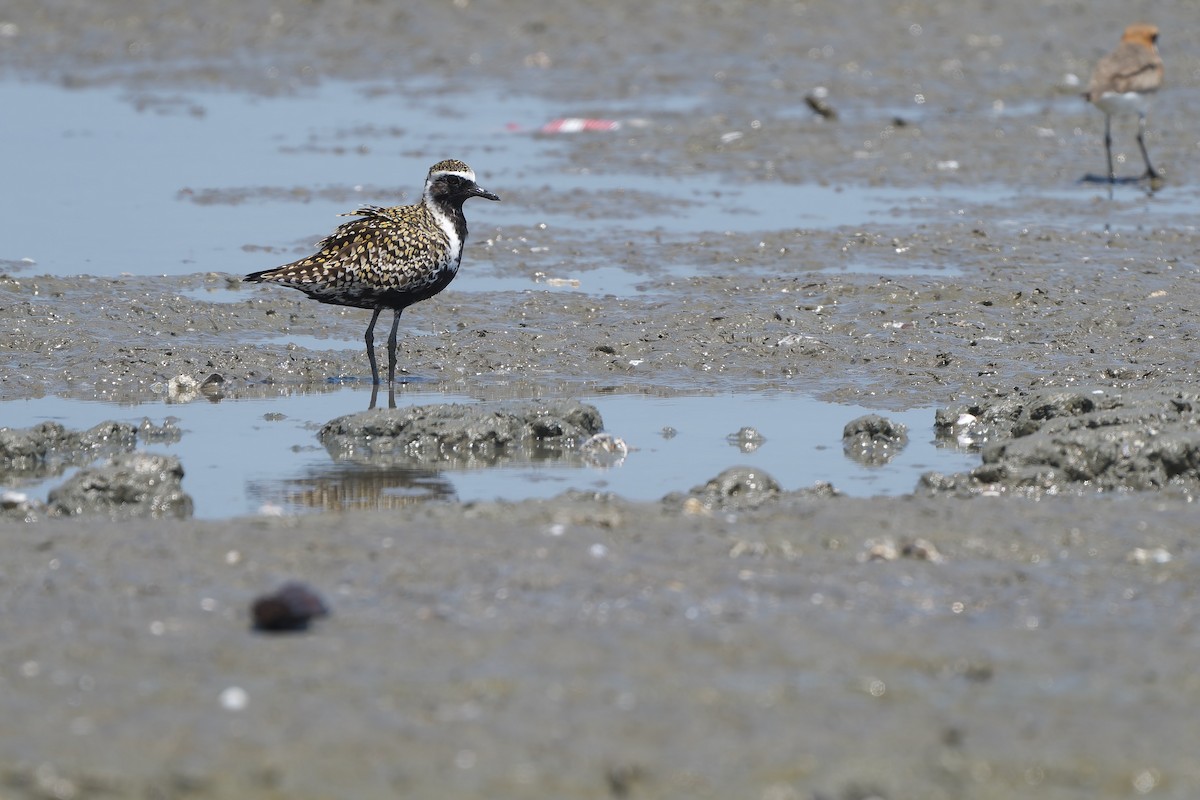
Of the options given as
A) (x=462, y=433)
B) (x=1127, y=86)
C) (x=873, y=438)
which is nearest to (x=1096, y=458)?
(x=873, y=438)

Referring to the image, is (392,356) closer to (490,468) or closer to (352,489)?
(490,468)

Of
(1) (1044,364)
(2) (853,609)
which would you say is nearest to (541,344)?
(1) (1044,364)

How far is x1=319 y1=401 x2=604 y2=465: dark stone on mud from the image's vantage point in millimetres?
9633

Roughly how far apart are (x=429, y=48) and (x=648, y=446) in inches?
649

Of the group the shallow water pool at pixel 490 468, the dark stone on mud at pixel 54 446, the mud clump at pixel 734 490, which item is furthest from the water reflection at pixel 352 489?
the mud clump at pixel 734 490

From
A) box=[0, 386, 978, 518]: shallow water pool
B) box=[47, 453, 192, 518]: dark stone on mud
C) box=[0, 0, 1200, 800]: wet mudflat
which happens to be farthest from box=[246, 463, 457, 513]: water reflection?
box=[0, 0, 1200, 800]: wet mudflat

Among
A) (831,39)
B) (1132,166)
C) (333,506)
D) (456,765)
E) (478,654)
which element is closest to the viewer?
(456,765)

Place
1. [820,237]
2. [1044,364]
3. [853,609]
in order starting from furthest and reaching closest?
[820,237]
[1044,364]
[853,609]

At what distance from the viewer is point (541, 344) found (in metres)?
12.1

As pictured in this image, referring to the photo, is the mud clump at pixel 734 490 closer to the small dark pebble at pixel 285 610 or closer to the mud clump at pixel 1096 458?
the mud clump at pixel 1096 458

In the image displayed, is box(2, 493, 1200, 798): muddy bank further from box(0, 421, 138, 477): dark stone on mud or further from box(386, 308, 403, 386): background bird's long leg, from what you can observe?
box(386, 308, 403, 386): background bird's long leg

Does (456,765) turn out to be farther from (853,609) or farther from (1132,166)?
(1132,166)

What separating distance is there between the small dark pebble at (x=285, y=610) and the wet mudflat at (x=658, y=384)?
0.05 meters

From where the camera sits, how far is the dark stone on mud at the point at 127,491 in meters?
8.05
